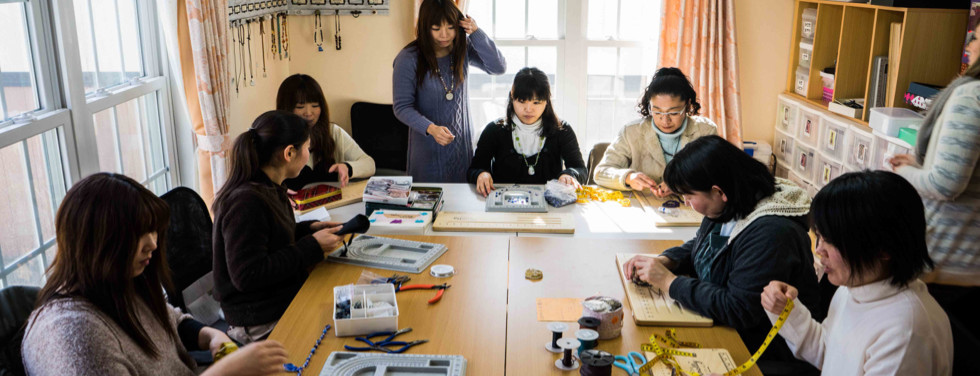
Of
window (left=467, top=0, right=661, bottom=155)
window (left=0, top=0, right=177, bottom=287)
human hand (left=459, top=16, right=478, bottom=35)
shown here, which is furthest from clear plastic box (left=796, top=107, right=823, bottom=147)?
window (left=0, top=0, right=177, bottom=287)

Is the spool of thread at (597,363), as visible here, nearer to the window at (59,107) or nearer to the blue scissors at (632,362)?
the blue scissors at (632,362)

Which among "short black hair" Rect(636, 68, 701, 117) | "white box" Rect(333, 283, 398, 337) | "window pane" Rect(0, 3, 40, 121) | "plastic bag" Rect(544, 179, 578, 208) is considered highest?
"window pane" Rect(0, 3, 40, 121)

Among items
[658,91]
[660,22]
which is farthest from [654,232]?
[660,22]

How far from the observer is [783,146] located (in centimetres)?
477

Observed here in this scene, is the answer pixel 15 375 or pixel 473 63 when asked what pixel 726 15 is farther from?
pixel 15 375

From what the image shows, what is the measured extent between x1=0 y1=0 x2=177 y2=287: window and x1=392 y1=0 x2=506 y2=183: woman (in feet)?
3.70

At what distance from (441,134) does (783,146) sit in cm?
258

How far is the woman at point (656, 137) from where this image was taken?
3.07m

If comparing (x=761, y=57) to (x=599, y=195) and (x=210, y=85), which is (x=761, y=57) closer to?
(x=599, y=195)

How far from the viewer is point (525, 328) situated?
6.22 feet

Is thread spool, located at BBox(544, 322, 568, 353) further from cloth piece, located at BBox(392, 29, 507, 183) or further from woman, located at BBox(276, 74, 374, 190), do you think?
cloth piece, located at BBox(392, 29, 507, 183)

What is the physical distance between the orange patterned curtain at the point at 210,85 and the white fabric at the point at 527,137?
1.32 metres

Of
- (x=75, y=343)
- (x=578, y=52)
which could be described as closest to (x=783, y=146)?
(x=578, y=52)

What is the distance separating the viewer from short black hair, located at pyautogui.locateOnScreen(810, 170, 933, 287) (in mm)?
1423
